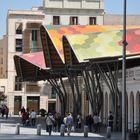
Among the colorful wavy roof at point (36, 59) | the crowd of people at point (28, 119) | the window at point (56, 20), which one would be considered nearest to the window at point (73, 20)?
Answer: the window at point (56, 20)

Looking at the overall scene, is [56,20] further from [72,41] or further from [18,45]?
[72,41]

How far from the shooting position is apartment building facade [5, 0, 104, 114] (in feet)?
292

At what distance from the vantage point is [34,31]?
90625 mm

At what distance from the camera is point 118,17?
94.7 m

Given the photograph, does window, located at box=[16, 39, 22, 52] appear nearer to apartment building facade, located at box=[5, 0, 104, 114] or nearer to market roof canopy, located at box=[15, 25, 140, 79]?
apartment building facade, located at box=[5, 0, 104, 114]

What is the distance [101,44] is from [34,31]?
46.6 meters

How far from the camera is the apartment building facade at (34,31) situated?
89062 millimetres

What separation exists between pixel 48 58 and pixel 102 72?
12.4m

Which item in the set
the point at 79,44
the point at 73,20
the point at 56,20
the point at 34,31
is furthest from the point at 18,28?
the point at 79,44

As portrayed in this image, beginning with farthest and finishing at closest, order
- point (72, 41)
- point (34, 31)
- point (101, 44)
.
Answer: point (34, 31)
point (72, 41)
point (101, 44)

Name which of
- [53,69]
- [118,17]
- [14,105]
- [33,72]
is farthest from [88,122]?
[118,17]

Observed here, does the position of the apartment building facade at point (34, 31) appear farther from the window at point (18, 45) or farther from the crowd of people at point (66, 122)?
the crowd of people at point (66, 122)

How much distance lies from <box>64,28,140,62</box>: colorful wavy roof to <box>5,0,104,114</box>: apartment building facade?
41.8m

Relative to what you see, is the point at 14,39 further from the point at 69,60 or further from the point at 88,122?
the point at 88,122
